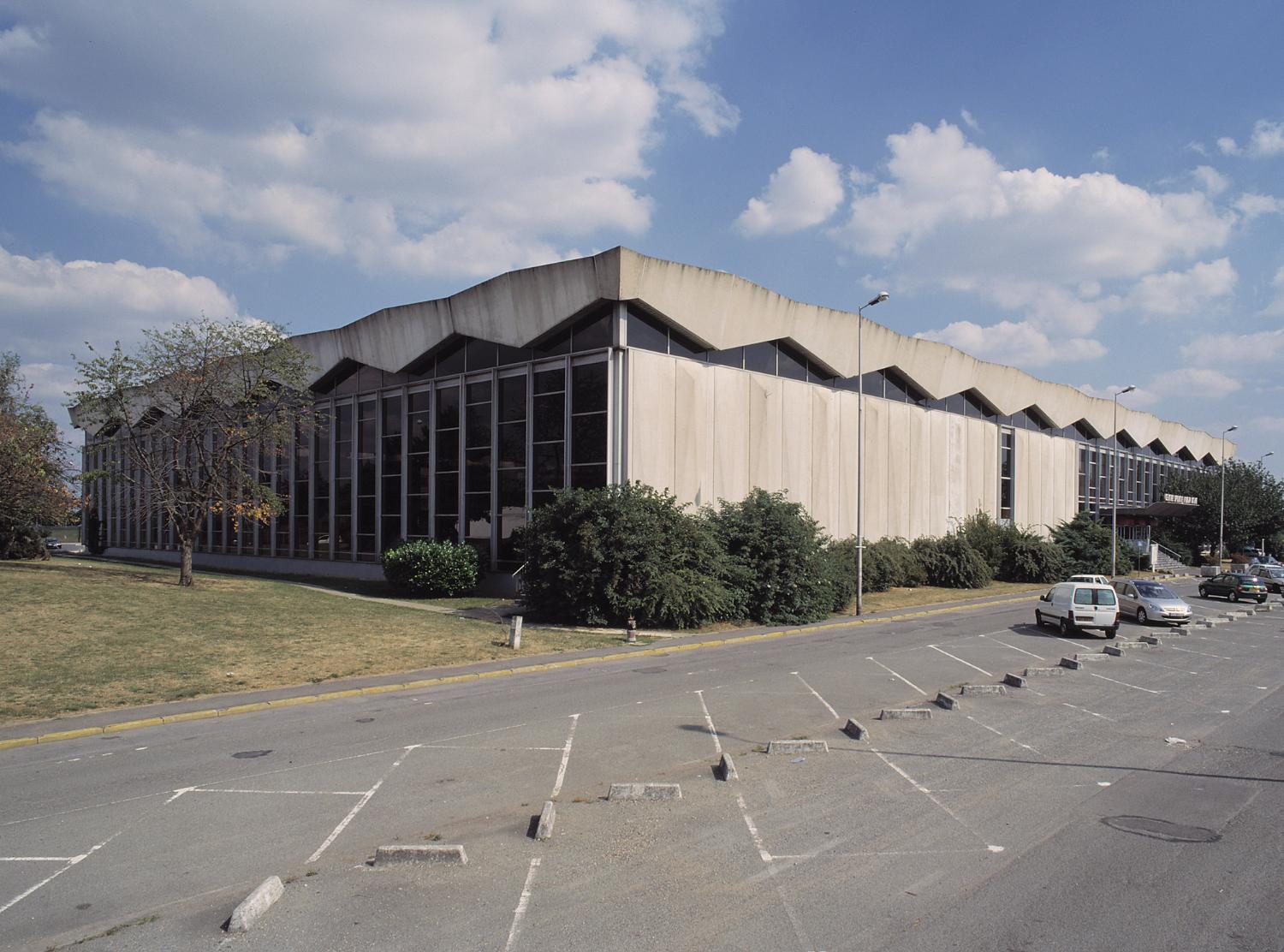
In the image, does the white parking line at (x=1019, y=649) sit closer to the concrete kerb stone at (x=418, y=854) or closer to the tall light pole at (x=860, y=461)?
the tall light pole at (x=860, y=461)

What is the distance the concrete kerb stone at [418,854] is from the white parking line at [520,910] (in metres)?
0.58

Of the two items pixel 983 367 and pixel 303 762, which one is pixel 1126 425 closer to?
pixel 983 367

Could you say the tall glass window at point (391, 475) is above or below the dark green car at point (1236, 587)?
above

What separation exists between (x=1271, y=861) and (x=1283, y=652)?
17.5m

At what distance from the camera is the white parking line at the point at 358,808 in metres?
7.31

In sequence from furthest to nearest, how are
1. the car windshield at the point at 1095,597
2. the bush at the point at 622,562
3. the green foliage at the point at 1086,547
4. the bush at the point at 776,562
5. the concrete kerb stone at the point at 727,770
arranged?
the green foliage at the point at 1086,547 < the bush at the point at 776,562 < the bush at the point at 622,562 < the car windshield at the point at 1095,597 < the concrete kerb stone at the point at 727,770

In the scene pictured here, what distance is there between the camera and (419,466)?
3700 cm

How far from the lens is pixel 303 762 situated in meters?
10.3

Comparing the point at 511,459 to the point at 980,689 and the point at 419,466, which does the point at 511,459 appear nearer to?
the point at 419,466

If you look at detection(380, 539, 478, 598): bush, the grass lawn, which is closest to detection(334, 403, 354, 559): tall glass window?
detection(380, 539, 478, 598): bush

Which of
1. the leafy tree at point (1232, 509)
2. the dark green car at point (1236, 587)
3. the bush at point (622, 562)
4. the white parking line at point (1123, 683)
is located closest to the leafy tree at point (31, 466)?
the bush at point (622, 562)

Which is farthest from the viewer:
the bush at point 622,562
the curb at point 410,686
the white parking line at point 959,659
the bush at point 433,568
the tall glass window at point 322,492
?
the tall glass window at point 322,492

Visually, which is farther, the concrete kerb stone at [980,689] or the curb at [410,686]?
the concrete kerb stone at [980,689]

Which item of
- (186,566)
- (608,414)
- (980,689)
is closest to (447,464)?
(608,414)
